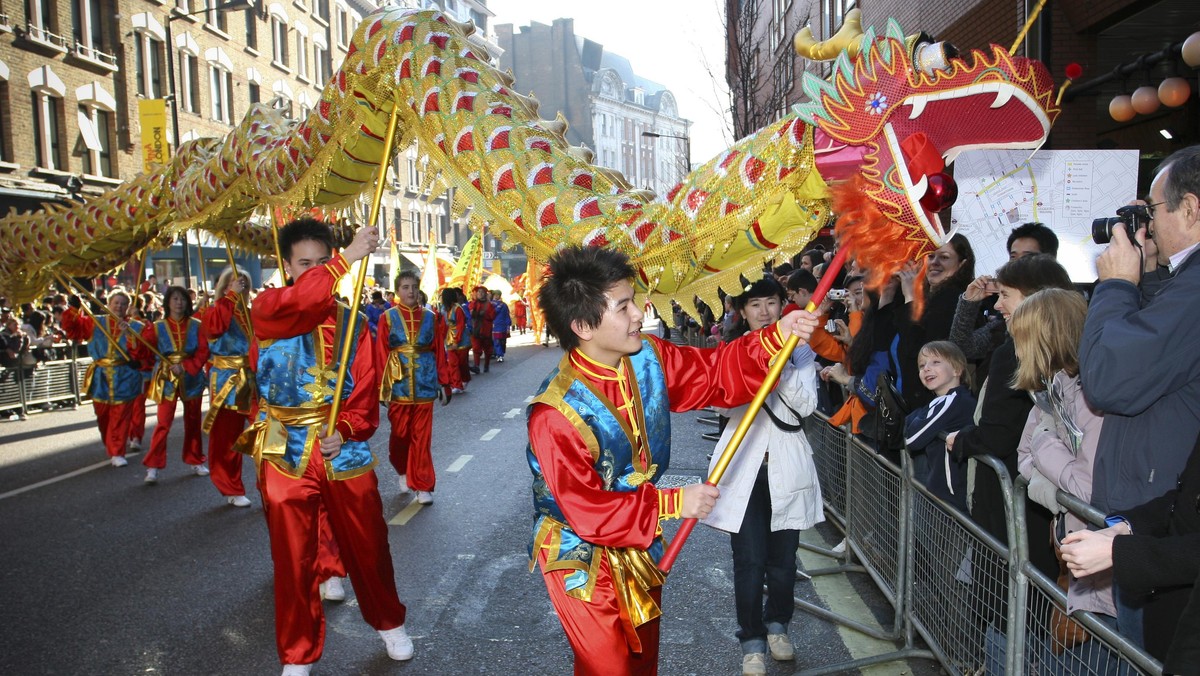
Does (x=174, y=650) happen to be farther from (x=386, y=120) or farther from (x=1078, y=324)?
(x=1078, y=324)

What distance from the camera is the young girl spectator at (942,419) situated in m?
4.26

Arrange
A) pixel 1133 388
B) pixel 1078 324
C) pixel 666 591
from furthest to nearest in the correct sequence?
pixel 666 591 < pixel 1078 324 < pixel 1133 388

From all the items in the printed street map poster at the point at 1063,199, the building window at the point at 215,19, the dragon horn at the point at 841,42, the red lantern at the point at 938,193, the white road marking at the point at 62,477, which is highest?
the building window at the point at 215,19

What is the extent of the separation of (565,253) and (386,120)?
145 cm

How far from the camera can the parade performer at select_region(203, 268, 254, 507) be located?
760 centimetres

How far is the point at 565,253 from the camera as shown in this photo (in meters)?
2.91

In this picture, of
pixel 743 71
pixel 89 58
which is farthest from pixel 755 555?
pixel 89 58

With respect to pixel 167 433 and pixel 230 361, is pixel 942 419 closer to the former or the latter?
pixel 230 361

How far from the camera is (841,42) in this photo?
259 centimetres

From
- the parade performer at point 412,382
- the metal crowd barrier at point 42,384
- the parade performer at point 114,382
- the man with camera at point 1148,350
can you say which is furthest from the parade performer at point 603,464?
the metal crowd barrier at point 42,384

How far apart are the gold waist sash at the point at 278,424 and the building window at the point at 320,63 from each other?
1487 inches

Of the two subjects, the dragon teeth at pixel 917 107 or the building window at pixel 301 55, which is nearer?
the dragon teeth at pixel 917 107

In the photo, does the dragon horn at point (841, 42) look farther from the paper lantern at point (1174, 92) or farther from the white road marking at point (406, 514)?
the paper lantern at point (1174, 92)

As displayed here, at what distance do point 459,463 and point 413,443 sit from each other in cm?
156
